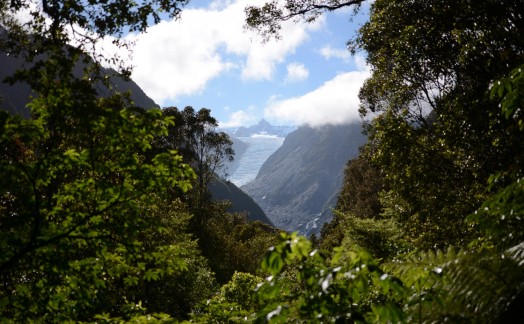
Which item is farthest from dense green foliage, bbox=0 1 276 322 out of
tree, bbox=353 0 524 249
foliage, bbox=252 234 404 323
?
tree, bbox=353 0 524 249

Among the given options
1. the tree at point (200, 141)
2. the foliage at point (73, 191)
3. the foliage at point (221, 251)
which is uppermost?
the tree at point (200, 141)

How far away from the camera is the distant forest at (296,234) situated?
3346 mm

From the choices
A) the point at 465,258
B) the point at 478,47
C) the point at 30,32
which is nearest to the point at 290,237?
the point at 465,258

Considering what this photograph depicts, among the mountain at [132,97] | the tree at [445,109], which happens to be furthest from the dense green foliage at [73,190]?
the mountain at [132,97]

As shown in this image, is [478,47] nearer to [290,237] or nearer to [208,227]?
[290,237]

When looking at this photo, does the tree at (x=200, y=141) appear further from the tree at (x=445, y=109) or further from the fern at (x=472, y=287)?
the fern at (x=472, y=287)

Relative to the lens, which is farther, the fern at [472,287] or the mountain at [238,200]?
the mountain at [238,200]

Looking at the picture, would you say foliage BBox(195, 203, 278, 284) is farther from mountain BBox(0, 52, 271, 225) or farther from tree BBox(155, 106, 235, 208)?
mountain BBox(0, 52, 271, 225)

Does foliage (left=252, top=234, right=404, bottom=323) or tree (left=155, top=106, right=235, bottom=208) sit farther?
tree (left=155, top=106, right=235, bottom=208)

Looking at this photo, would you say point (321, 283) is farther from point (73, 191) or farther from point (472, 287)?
point (73, 191)

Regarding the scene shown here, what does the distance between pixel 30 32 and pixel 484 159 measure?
1055 cm

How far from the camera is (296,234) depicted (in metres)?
2.57

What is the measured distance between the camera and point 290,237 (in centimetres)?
257

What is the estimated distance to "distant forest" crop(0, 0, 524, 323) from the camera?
335 centimetres
